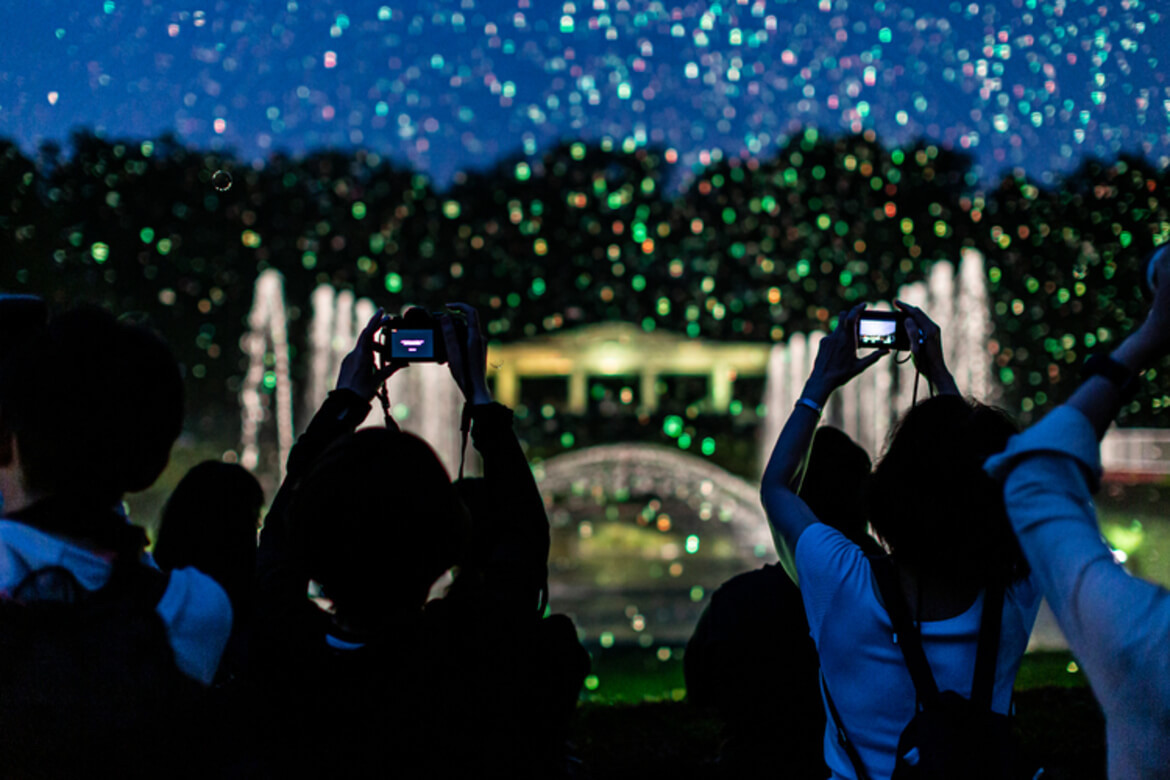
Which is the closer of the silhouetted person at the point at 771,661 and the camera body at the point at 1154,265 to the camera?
the camera body at the point at 1154,265

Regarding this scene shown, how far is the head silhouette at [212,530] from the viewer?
108 inches

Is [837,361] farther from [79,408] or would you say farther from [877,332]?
[79,408]

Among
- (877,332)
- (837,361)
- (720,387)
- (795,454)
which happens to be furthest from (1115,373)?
(720,387)

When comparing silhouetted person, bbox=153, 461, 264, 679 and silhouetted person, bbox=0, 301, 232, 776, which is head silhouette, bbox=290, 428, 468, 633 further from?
silhouetted person, bbox=153, 461, 264, 679

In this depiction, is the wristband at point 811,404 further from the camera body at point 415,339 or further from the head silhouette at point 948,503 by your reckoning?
the camera body at point 415,339

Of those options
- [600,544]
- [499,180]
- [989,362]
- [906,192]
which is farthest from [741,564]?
[499,180]

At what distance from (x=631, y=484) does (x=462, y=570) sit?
16825 mm

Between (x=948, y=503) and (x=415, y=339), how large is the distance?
4.24 feet

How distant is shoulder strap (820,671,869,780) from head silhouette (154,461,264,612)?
176cm

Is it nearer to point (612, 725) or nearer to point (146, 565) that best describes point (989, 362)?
point (612, 725)

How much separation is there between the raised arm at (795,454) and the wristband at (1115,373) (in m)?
0.71

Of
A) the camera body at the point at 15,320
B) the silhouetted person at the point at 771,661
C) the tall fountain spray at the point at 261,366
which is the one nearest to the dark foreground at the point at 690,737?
the silhouetted person at the point at 771,661

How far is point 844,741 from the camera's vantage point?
173 cm

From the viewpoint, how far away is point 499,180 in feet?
101
